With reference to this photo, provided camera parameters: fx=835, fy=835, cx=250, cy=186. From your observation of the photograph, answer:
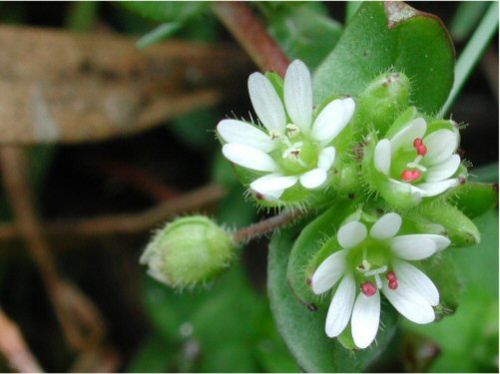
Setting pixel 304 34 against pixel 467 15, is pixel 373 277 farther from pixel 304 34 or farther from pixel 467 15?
pixel 467 15

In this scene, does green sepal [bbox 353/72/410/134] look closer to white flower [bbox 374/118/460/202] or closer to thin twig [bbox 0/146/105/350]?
white flower [bbox 374/118/460/202]

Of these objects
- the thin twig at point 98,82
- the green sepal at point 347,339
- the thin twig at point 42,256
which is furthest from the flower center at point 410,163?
the thin twig at point 42,256

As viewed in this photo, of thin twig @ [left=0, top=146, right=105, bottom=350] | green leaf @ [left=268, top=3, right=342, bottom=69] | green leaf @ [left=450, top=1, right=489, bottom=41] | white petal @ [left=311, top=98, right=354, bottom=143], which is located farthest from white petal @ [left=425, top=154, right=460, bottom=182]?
thin twig @ [left=0, top=146, right=105, bottom=350]

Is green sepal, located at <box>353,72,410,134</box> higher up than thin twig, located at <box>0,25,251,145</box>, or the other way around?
green sepal, located at <box>353,72,410,134</box>

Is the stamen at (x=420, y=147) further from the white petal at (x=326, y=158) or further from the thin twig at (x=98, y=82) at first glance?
the thin twig at (x=98, y=82)

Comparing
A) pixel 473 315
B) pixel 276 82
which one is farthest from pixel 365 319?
pixel 473 315

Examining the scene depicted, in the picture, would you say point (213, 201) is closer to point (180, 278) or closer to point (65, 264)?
point (65, 264)

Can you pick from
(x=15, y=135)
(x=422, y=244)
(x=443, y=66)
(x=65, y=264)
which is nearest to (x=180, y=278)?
(x=422, y=244)
